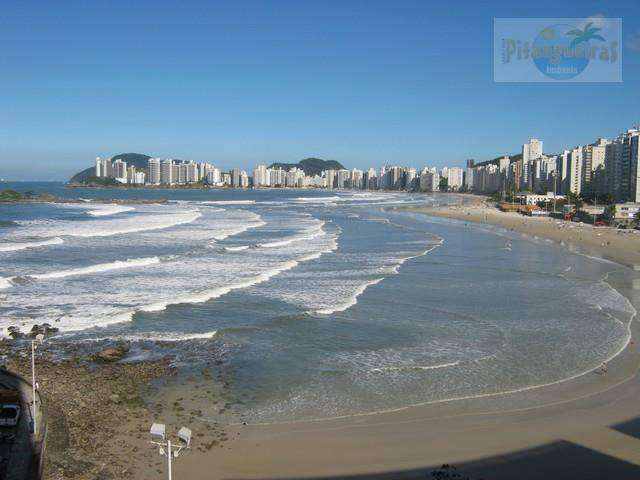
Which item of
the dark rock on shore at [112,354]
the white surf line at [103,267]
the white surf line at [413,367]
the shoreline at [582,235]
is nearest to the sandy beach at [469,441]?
the white surf line at [413,367]

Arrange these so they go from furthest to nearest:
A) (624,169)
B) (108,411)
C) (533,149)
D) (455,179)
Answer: (455,179) → (533,149) → (624,169) → (108,411)

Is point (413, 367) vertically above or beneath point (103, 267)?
beneath

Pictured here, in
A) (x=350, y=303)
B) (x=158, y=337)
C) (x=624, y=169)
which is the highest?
(x=624, y=169)

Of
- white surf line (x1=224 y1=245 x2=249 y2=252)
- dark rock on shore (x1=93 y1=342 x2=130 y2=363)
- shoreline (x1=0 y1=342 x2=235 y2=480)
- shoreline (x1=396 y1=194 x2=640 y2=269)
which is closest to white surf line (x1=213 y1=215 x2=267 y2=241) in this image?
white surf line (x1=224 y1=245 x2=249 y2=252)

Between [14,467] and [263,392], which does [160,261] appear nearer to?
[263,392]

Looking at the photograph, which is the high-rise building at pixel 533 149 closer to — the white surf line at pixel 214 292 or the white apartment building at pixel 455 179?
the white apartment building at pixel 455 179

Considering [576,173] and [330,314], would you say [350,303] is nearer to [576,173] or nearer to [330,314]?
[330,314]

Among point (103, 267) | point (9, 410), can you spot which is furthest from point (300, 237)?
point (9, 410)
